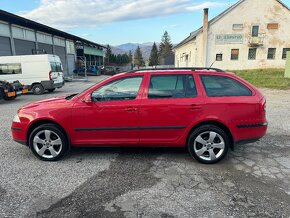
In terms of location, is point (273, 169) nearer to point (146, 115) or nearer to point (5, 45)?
point (146, 115)

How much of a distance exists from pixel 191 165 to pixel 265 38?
32144mm

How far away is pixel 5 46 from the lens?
61.6 feet

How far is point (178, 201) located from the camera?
2863 mm

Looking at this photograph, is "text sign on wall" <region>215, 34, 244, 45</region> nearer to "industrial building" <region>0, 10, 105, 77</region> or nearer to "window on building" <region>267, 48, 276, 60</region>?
"window on building" <region>267, 48, 276, 60</region>

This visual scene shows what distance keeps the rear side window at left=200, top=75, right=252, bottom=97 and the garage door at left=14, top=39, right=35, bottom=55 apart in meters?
21.5

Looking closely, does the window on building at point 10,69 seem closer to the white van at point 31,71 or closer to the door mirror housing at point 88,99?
the white van at point 31,71

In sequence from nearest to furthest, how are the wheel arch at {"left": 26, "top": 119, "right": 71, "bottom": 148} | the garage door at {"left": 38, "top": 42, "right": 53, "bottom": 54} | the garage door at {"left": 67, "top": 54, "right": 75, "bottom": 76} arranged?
the wheel arch at {"left": 26, "top": 119, "right": 71, "bottom": 148} → the garage door at {"left": 38, "top": 42, "right": 53, "bottom": 54} → the garage door at {"left": 67, "top": 54, "right": 75, "bottom": 76}

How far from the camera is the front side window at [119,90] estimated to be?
3871mm

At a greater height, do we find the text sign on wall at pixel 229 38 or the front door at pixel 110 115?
the text sign on wall at pixel 229 38

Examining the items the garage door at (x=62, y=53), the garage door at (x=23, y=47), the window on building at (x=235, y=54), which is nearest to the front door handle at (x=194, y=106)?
the garage door at (x=23, y=47)

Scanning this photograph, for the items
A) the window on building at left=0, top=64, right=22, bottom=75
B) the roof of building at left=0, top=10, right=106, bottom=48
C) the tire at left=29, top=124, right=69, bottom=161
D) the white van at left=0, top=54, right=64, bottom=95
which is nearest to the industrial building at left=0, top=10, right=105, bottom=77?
the roof of building at left=0, top=10, right=106, bottom=48

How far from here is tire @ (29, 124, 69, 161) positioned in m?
3.96

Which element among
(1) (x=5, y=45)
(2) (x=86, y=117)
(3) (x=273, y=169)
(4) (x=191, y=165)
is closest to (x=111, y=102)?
(2) (x=86, y=117)

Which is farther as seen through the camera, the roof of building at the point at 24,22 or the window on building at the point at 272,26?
the window on building at the point at 272,26
